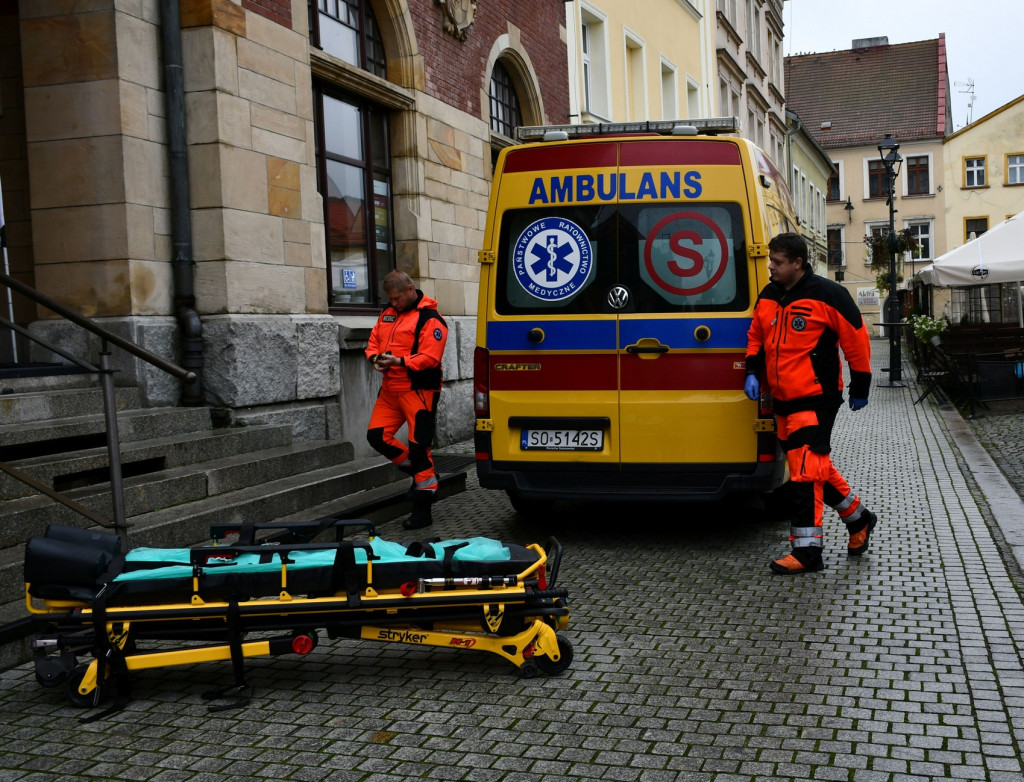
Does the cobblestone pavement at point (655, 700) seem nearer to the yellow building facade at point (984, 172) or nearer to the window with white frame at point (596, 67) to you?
the window with white frame at point (596, 67)

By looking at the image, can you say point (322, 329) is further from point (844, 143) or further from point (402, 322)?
point (844, 143)

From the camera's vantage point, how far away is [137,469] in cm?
729

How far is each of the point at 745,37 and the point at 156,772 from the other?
109 ft

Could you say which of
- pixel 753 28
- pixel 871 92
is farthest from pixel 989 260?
pixel 871 92

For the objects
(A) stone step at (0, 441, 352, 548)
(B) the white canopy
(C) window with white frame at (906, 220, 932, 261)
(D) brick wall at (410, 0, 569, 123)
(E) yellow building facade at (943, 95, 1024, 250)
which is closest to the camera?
(A) stone step at (0, 441, 352, 548)

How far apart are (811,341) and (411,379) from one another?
2.86m

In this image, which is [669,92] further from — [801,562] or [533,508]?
[801,562]

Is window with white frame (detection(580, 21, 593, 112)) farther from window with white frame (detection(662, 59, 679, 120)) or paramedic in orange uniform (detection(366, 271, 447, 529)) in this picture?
paramedic in orange uniform (detection(366, 271, 447, 529))

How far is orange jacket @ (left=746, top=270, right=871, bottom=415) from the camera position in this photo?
6.22m

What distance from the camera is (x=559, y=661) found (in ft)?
14.8

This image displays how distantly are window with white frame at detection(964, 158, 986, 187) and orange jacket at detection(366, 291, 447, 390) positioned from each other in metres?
57.4

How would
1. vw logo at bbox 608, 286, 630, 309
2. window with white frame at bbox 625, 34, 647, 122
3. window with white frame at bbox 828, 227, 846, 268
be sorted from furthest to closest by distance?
window with white frame at bbox 828, 227, 846, 268, window with white frame at bbox 625, 34, 647, 122, vw logo at bbox 608, 286, 630, 309

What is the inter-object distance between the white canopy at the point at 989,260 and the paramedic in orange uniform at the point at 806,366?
10926 millimetres

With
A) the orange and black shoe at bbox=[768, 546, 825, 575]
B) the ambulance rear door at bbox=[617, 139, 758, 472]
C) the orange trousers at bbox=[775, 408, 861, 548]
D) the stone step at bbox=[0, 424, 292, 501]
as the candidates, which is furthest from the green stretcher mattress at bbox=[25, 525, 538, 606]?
the ambulance rear door at bbox=[617, 139, 758, 472]
